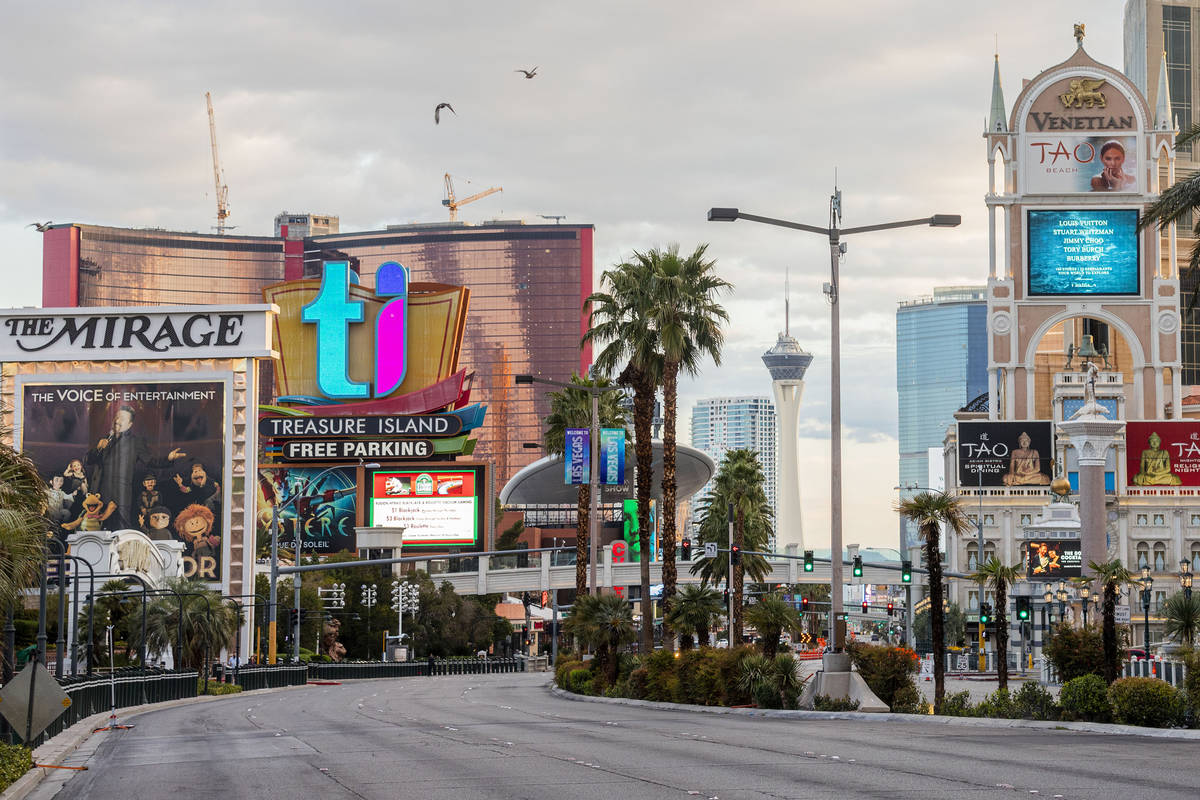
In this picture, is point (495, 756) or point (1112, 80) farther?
point (1112, 80)

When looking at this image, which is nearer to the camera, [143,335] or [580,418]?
[580,418]

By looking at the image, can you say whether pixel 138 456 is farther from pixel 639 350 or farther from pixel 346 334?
pixel 639 350

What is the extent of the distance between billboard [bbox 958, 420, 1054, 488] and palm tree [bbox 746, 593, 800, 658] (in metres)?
86.4

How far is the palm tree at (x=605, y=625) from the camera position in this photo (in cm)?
5166

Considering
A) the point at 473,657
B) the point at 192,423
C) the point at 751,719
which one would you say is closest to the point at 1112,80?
the point at 473,657

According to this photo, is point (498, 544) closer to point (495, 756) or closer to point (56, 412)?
point (56, 412)

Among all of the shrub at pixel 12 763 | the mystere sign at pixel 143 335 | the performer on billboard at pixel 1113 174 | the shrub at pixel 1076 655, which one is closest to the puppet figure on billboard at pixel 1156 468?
the performer on billboard at pixel 1113 174

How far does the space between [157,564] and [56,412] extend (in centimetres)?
1548

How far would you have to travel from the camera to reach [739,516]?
278 feet

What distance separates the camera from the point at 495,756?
26.0 metres

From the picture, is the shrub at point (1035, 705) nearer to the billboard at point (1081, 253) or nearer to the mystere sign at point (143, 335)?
the mystere sign at point (143, 335)

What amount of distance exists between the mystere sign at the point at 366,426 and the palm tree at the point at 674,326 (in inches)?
2999

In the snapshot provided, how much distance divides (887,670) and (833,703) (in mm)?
1705

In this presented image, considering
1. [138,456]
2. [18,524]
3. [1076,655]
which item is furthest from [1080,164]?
[18,524]
